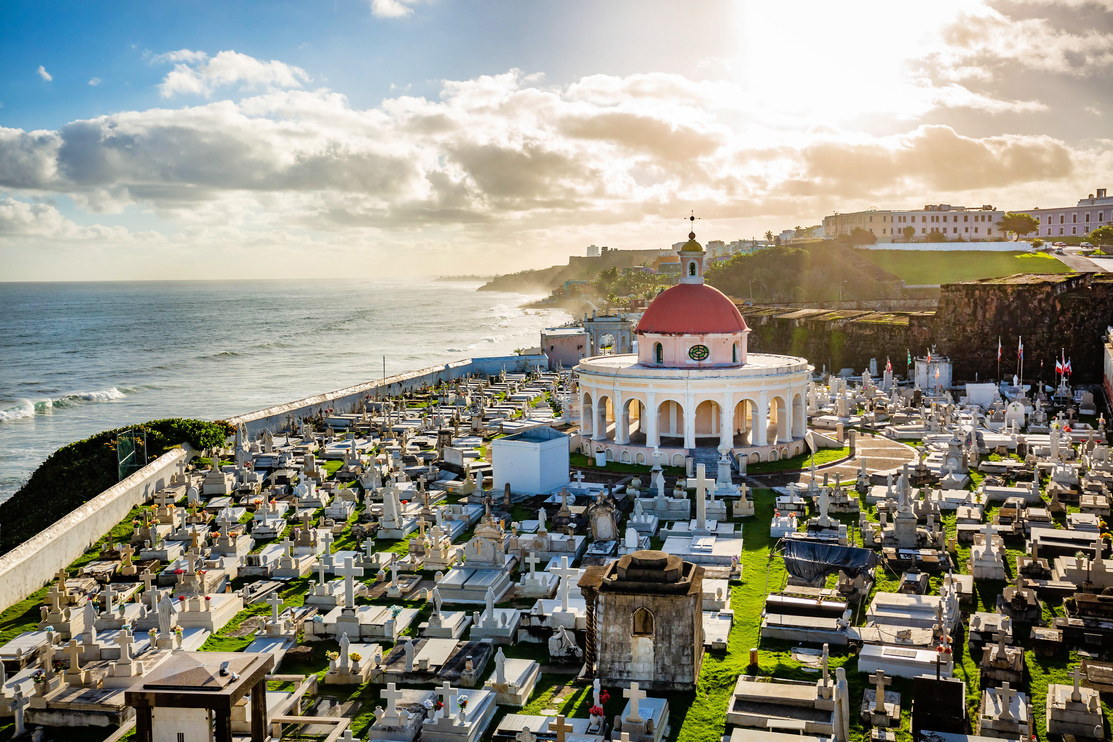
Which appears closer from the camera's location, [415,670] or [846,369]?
[415,670]

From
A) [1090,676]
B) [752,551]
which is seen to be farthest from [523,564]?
[1090,676]

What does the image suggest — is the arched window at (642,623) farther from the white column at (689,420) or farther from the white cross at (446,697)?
the white column at (689,420)

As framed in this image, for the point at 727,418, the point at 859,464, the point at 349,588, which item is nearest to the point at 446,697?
the point at 349,588

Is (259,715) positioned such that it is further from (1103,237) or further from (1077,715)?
(1103,237)

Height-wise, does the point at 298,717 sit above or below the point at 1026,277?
below

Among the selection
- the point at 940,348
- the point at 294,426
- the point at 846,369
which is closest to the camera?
the point at 294,426

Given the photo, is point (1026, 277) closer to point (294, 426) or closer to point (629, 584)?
point (294, 426)

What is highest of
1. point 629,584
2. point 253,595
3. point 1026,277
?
point 1026,277
